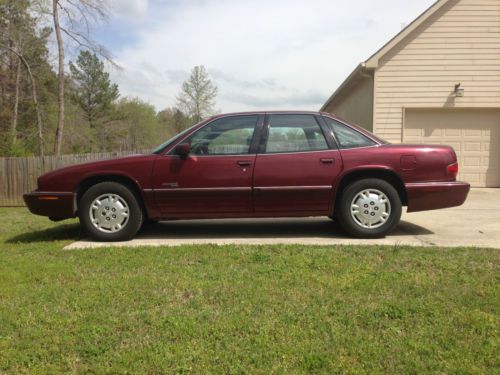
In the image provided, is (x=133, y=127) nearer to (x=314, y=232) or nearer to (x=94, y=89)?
(x=94, y=89)

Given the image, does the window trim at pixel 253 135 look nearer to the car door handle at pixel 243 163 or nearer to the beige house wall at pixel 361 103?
the car door handle at pixel 243 163

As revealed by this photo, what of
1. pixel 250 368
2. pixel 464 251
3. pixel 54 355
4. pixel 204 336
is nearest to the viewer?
pixel 250 368

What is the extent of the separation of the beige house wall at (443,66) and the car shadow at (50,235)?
26.1ft

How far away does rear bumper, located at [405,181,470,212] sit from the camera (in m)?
5.40

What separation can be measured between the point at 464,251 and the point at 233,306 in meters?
2.79

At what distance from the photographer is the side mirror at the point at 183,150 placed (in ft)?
17.5

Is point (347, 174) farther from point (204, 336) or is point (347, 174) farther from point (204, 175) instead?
point (204, 336)

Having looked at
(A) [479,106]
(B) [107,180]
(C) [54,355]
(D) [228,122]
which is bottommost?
(C) [54,355]

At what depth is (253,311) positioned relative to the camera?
3270 mm

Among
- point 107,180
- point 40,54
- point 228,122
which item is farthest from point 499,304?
point 40,54

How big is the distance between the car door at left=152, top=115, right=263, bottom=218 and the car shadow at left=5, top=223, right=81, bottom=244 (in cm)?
148

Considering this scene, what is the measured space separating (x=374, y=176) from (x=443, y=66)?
7.32 m

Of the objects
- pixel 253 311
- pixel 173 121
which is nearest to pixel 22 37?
pixel 253 311

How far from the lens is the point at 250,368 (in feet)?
8.36
